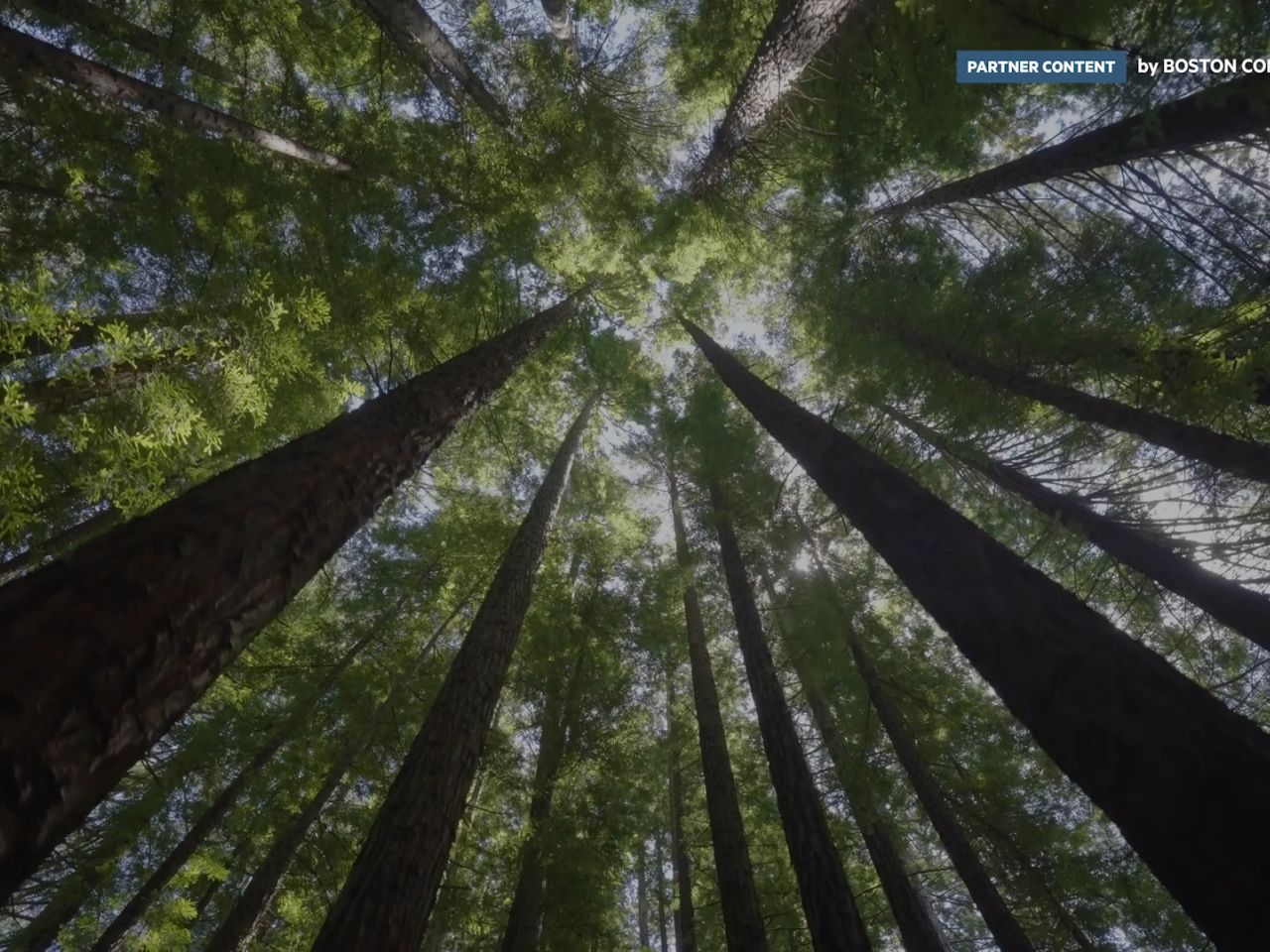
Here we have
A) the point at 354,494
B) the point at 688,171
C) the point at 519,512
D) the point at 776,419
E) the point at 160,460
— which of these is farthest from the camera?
the point at 519,512

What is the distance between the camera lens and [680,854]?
12312 mm

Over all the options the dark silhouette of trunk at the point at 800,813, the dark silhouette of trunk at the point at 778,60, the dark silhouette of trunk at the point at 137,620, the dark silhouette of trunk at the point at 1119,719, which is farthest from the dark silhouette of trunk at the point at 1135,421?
the dark silhouette of trunk at the point at 137,620

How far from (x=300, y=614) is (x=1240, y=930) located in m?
13.1

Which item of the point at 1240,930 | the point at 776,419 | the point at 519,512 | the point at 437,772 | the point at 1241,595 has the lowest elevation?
the point at 1240,930

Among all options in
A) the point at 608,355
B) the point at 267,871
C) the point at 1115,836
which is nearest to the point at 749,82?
the point at 608,355

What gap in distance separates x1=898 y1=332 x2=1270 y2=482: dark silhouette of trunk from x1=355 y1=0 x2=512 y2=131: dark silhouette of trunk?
7440 millimetres

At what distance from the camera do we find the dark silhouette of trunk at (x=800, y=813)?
18.2ft

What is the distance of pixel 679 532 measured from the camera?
1520cm

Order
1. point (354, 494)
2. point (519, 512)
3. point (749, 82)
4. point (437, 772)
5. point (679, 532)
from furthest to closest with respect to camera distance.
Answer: point (679, 532) < point (519, 512) < point (749, 82) < point (437, 772) < point (354, 494)

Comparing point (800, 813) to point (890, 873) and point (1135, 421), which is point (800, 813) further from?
point (1135, 421)

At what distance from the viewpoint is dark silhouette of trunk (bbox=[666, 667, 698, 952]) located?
10078 mm

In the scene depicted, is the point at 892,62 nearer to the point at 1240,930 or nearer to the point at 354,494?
the point at 354,494

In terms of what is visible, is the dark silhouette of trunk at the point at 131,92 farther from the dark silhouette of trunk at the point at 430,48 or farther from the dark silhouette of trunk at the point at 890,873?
the dark silhouette of trunk at the point at 890,873

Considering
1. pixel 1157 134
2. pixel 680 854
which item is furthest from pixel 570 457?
pixel 1157 134
